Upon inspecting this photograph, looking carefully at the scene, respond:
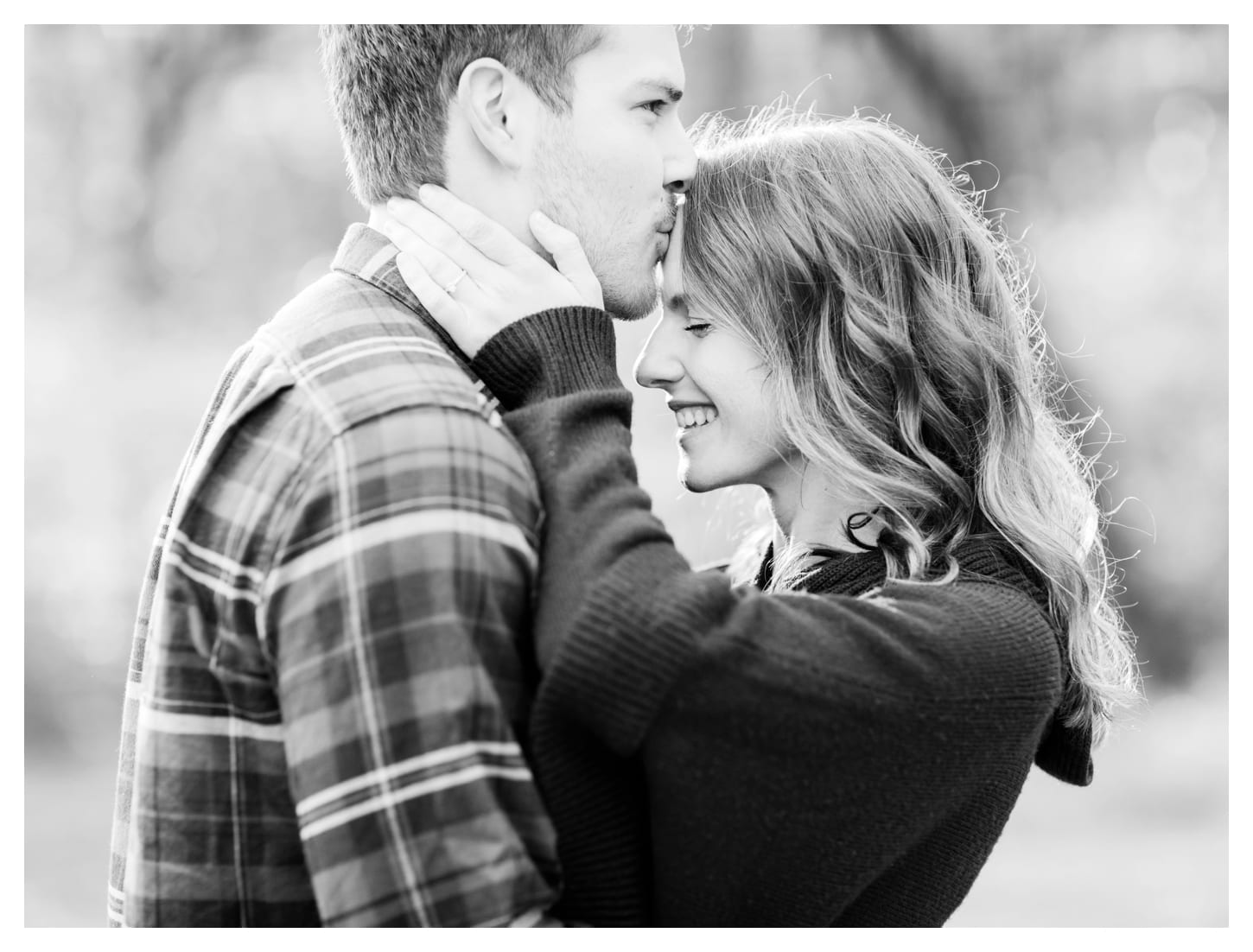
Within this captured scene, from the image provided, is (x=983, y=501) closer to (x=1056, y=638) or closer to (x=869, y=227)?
(x=1056, y=638)

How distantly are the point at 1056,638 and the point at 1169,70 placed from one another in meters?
4.71

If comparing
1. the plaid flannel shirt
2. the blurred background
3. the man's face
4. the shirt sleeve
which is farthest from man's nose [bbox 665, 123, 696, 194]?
the blurred background

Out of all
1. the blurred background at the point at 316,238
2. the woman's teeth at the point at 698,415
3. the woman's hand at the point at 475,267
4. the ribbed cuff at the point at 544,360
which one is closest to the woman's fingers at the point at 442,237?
the woman's hand at the point at 475,267

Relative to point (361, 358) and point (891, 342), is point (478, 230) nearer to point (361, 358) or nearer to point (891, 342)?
point (361, 358)

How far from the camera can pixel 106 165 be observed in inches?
234

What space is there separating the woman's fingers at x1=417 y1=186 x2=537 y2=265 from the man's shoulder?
0.45 feet

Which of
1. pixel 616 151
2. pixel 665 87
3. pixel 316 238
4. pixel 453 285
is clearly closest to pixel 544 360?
pixel 453 285

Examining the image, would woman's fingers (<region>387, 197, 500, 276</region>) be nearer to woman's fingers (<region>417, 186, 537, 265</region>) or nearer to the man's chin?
woman's fingers (<region>417, 186, 537, 265</region>)

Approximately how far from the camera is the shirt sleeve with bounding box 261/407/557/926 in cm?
125

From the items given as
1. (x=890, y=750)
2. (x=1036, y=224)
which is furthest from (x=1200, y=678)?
(x=890, y=750)

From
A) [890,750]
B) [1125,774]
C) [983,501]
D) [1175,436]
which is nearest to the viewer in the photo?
[890,750]

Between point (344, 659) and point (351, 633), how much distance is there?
3 centimetres

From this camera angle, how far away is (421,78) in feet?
5.51

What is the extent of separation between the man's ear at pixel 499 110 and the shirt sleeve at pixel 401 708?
0.56 meters
